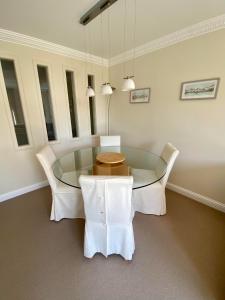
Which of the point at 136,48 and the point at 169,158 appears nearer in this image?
the point at 169,158

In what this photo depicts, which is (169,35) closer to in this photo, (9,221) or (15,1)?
(15,1)

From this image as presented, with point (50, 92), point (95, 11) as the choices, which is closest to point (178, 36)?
point (95, 11)

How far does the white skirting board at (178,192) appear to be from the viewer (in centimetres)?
221

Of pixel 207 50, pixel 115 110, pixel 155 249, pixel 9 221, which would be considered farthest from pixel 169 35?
pixel 9 221

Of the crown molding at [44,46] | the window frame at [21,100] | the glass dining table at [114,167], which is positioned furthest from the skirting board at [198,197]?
the crown molding at [44,46]

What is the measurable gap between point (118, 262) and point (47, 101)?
2.77 m

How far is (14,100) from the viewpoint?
245cm

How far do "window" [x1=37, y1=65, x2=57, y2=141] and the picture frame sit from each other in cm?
164

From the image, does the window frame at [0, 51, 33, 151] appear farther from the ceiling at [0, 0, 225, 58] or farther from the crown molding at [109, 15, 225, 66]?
the crown molding at [109, 15, 225, 66]

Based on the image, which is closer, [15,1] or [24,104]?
[15,1]

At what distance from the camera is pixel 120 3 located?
161 centimetres

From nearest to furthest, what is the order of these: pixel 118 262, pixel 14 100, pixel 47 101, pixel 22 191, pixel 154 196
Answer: pixel 118 262 → pixel 154 196 → pixel 14 100 → pixel 22 191 → pixel 47 101

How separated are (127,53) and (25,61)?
1.88 m

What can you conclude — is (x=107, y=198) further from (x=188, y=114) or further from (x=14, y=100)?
(x=14, y=100)
